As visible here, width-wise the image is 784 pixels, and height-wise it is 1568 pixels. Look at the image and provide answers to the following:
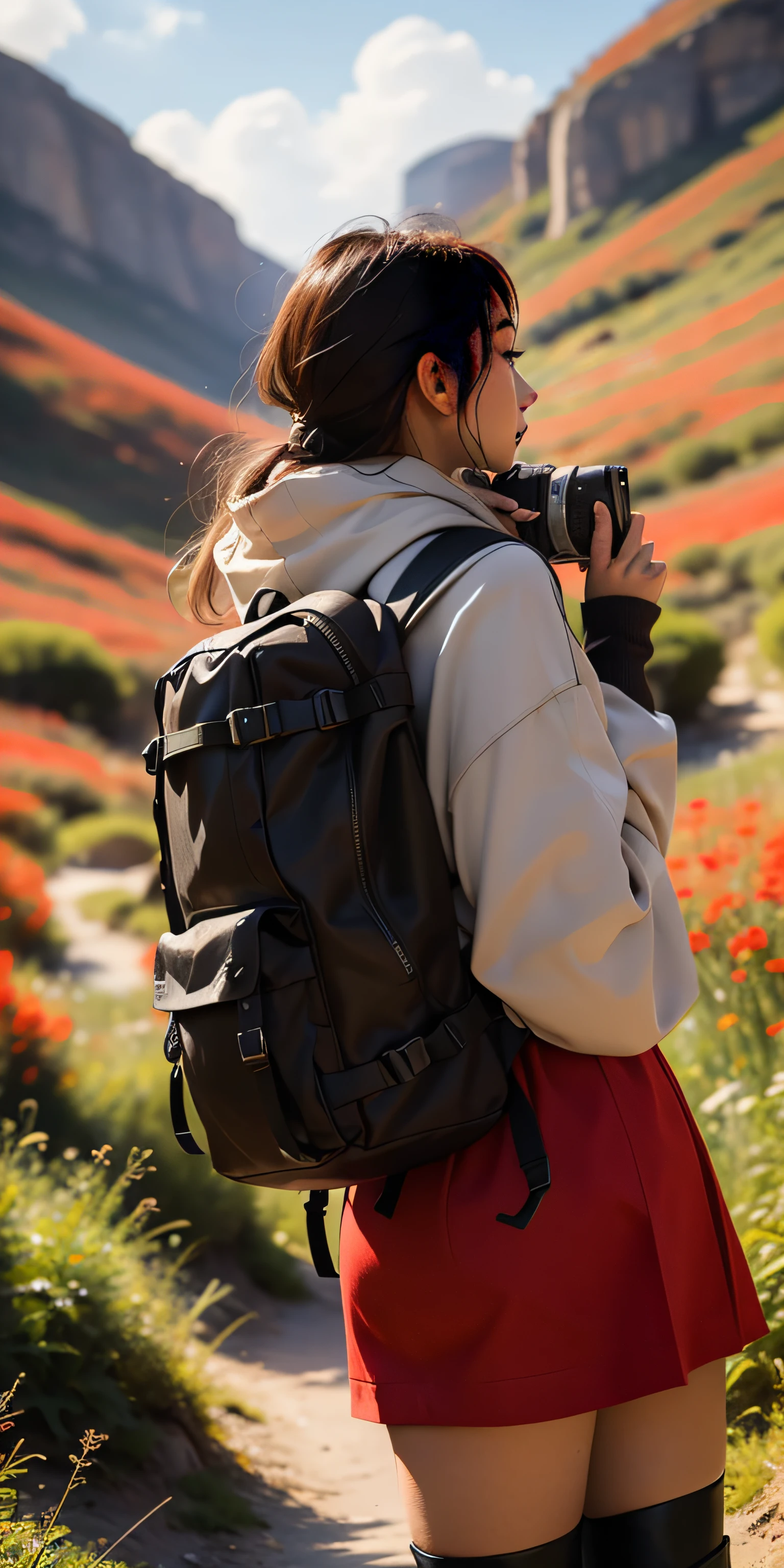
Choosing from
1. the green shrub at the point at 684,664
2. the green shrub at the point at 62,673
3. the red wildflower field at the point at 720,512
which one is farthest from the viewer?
the red wildflower field at the point at 720,512

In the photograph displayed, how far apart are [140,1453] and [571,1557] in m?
1.74

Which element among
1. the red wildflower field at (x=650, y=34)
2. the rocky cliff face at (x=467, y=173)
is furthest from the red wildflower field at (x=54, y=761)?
the rocky cliff face at (x=467, y=173)

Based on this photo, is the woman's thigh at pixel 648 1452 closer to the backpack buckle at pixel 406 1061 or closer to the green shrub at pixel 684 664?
the backpack buckle at pixel 406 1061

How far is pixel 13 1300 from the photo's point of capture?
2391 millimetres

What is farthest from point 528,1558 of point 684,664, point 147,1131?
point 684,664

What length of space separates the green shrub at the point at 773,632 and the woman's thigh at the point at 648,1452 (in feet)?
25.1

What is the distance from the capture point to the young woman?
39.4 inches

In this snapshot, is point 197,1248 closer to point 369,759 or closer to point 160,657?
point 369,759

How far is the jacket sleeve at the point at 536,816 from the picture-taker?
1.00m

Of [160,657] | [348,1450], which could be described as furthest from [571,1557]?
[160,657]

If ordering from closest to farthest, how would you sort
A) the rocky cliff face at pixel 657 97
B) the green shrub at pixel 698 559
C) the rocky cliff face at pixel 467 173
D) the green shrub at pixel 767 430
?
the green shrub at pixel 698 559, the green shrub at pixel 767 430, the rocky cliff face at pixel 657 97, the rocky cliff face at pixel 467 173

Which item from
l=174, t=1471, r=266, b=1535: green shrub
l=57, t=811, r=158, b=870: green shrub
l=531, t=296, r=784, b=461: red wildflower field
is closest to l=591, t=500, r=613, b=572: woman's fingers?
l=174, t=1471, r=266, b=1535: green shrub

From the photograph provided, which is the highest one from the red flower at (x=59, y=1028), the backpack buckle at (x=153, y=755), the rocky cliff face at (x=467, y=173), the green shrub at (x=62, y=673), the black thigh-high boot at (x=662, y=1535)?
the rocky cliff face at (x=467, y=173)

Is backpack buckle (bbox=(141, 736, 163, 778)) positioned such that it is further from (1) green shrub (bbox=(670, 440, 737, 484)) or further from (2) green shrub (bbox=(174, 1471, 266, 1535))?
(1) green shrub (bbox=(670, 440, 737, 484))
